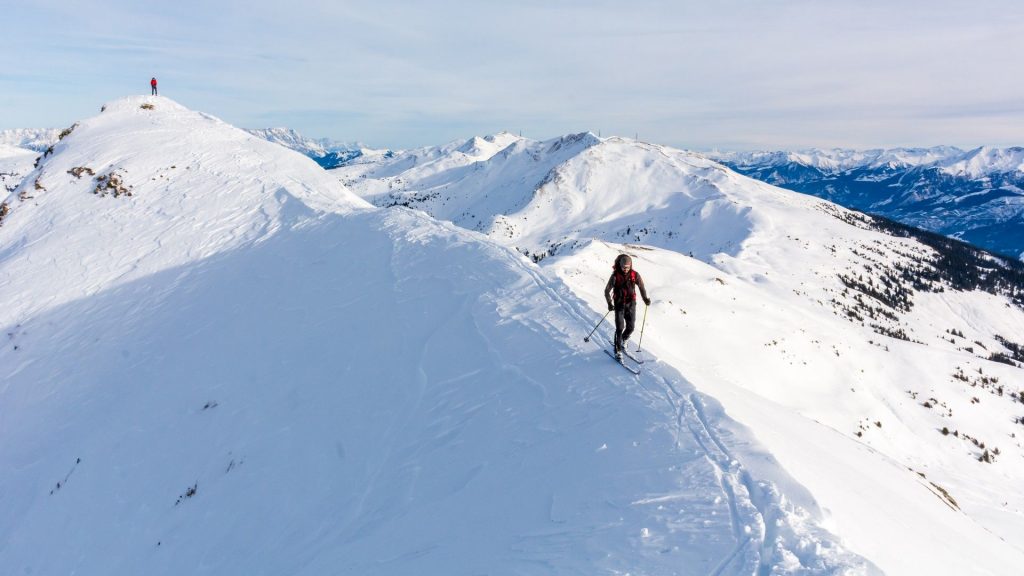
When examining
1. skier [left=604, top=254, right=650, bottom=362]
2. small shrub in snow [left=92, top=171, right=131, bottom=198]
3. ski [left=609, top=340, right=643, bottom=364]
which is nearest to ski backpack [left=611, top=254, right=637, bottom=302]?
skier [left=604, top=254, right=650, bottom=362]

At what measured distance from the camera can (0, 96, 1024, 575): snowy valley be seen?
309 inches

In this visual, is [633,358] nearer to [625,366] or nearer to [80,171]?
[625,366]

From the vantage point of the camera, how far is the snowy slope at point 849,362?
32.0ft

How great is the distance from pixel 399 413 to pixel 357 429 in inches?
44.9

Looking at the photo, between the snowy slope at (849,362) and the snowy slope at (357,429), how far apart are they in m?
2.16

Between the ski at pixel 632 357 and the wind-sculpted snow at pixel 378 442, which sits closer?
the wind-sculpted snow at pixel 378 442

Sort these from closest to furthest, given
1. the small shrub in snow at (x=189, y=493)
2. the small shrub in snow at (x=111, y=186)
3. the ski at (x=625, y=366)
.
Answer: the ski at (x=625, y=366) < the small shrub in snow at (x=189, y=493) < the small shrub in snow at (x=111, y=186)

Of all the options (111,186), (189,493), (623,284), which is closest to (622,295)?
(623,284)

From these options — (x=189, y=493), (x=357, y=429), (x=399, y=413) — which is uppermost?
(x=399, y=413)

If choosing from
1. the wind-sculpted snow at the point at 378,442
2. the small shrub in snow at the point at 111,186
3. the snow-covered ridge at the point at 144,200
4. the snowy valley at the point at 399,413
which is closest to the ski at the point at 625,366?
the snowy valley at the point at 399,413

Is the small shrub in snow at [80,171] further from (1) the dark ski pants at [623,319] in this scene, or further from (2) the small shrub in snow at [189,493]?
(1) the dark ski pants at [623,319]

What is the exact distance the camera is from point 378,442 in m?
11.5

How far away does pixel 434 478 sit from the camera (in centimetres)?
974

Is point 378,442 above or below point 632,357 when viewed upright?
below
